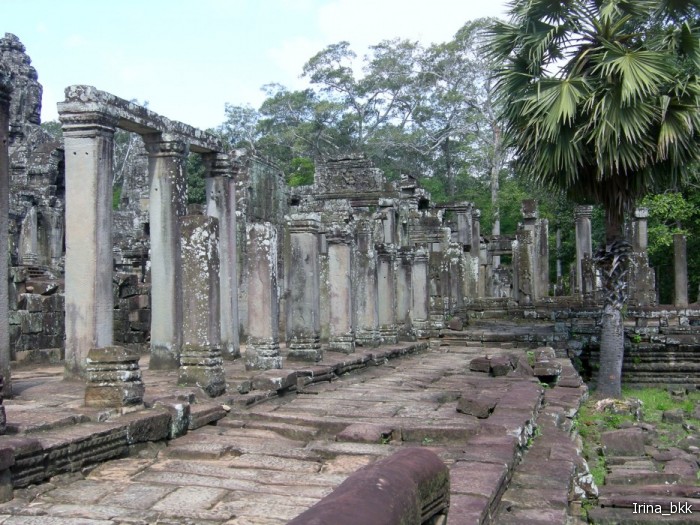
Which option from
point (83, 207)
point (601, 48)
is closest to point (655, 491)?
point (83, 207)

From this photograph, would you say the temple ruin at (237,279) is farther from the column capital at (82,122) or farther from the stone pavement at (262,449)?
the stone pavement at (262,449)

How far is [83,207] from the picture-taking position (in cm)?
819

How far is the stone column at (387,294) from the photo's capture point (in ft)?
53.5

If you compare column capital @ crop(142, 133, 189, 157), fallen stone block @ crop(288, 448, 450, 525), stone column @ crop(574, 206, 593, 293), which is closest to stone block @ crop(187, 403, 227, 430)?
column capital @ crop(142, 133, 189, 157)

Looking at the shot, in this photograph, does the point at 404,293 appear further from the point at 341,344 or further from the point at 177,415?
the point at 177,415

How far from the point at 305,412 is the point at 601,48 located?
7.94m

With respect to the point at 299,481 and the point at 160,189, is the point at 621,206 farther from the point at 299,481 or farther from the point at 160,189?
the point at 299,481

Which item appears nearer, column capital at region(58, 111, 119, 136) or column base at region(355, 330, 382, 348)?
column capital at region(58, 111, 119, 136)

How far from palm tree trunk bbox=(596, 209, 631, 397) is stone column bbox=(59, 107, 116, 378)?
8208 mm

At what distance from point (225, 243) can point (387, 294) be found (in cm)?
591

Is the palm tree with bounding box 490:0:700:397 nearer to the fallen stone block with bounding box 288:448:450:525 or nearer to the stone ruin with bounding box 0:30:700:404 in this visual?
the stone ruin with bounding box 0:30:700:404

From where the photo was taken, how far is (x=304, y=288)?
12.0 meters

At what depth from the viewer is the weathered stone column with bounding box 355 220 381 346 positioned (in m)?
15.2

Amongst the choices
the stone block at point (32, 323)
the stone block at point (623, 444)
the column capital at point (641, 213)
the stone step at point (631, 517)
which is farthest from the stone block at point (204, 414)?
the column capital at point (641, 213)
